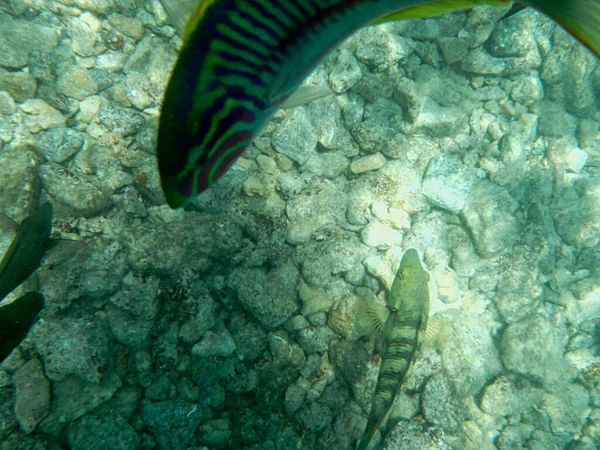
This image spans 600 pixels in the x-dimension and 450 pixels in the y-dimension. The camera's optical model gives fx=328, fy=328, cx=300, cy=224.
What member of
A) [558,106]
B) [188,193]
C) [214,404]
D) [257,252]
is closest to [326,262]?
[257,252]

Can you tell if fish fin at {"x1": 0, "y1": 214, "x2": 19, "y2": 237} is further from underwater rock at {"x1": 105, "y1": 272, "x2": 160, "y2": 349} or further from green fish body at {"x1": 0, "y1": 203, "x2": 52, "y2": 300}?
underwater rock at {"x1": 105, "y1": 272, "x2": 160, "y2": 349}

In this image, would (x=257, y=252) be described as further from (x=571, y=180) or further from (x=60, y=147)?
(x=571, y=180)

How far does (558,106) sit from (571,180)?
4.51ft

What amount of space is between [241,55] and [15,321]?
3150mm

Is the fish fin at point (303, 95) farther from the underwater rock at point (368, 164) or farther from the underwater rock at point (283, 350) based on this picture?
the underwater rock at point (368, 164)

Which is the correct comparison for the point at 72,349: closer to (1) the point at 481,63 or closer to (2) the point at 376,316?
(2) the point at 376,316

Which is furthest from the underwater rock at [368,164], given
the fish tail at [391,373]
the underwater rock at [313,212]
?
the fish tail at [391,373]

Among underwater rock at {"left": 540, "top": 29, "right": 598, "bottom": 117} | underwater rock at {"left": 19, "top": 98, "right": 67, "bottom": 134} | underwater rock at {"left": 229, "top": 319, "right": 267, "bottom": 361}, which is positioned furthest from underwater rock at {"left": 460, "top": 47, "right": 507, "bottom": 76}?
underwater rock at {"left": 19, "top": 98, "right": 67, "bottom": 134}

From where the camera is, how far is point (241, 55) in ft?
2.54

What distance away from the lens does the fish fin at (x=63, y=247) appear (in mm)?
3256

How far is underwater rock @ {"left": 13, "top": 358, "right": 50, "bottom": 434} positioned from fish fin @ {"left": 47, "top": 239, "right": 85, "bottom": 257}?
1035mm

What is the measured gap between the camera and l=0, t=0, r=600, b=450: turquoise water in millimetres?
3316

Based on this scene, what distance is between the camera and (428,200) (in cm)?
494

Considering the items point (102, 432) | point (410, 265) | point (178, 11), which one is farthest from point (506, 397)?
point (178, 11)
